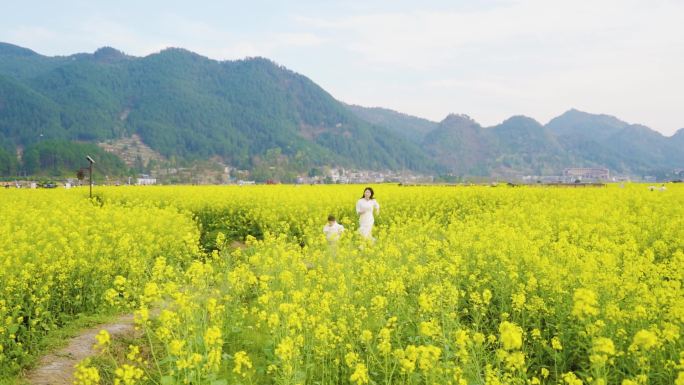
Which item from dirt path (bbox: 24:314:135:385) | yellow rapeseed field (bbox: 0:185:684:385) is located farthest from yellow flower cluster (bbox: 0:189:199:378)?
dirt path (bbox: 24:314:135:385)

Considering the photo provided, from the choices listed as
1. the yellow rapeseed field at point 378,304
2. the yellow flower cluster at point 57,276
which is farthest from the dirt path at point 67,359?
the yellow flower cluster at point 57,276

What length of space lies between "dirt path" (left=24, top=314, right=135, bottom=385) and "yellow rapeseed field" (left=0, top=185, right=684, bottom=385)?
0.77ft

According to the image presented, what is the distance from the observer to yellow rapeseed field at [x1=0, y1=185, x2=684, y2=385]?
14.4ft

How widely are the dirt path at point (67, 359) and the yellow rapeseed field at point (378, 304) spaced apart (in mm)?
236

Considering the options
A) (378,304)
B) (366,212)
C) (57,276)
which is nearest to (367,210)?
(366,212)

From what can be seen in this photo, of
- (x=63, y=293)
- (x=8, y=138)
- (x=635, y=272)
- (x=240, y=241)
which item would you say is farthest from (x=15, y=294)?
(x=8, y=138)

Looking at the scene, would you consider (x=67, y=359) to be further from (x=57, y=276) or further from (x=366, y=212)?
(x=366, y=212)

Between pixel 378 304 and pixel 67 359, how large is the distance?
4177 mm

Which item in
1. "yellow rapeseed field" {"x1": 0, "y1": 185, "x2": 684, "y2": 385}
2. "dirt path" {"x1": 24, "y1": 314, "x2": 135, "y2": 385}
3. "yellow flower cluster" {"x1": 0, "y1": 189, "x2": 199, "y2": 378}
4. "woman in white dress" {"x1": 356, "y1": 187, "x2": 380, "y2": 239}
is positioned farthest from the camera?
"woman in white dress" {"x1": 356, "y1": 187, "x2": 380, "y2": 239}

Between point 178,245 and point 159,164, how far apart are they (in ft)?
609

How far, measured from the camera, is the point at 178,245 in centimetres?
1202

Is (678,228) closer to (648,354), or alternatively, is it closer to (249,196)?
(648,354)

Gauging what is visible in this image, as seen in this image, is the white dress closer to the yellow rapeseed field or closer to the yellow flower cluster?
the yellow rapeseed field

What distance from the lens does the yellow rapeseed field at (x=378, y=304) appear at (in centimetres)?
438
